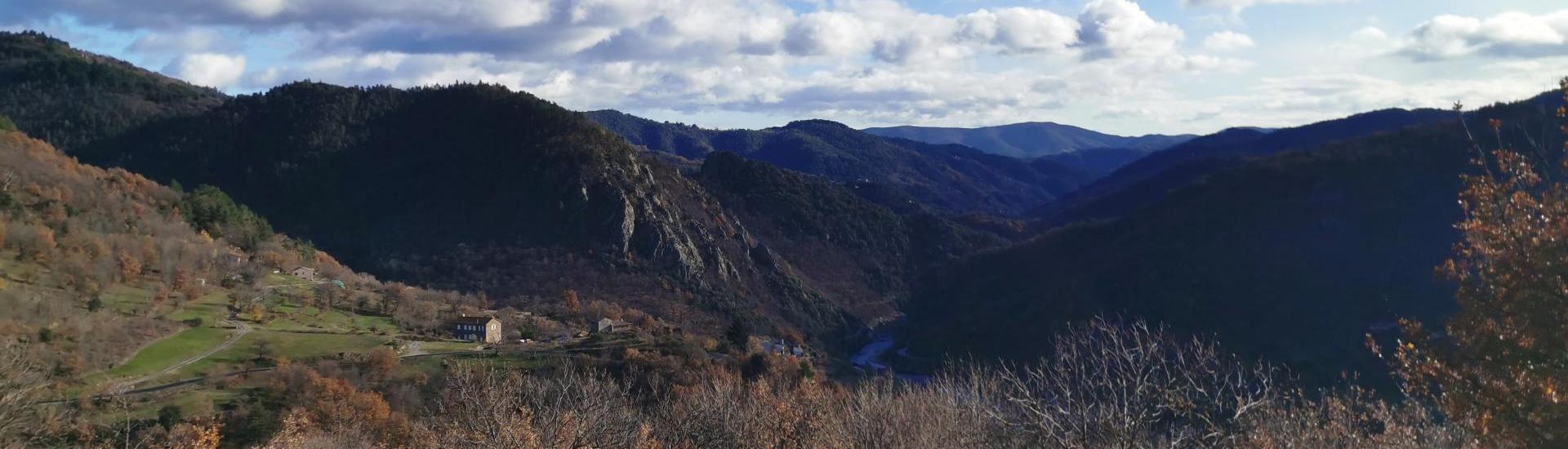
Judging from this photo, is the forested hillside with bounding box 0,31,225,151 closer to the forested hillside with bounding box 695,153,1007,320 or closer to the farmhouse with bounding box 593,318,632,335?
the forested hillside with bounding box 695,153,1007,320

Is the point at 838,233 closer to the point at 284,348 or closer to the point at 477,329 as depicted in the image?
the point at 477,329

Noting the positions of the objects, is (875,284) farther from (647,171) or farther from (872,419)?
(872,419)

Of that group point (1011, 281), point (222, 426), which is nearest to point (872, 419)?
point (222, 426)

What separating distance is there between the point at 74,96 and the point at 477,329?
287 feet

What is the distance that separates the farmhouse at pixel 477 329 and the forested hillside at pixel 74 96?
69945 millimetres

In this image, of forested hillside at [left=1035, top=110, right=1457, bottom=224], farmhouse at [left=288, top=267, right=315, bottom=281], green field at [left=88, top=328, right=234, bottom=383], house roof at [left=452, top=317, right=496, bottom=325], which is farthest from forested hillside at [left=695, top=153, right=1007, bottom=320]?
green field at [left=88, top=328, right=234, bottom=383]

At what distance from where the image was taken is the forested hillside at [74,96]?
320ft

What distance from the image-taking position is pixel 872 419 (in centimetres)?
1767

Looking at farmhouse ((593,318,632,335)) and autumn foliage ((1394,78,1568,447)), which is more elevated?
autumn foliage ((1394,78,1568,447))

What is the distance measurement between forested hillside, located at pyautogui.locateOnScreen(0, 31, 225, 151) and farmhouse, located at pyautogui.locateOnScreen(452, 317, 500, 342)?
69.9 meters

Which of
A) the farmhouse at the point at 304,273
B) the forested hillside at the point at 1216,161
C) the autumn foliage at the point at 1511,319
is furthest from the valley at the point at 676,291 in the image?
the forested hillside at the point at 1216,161

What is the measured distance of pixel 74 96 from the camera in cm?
10475

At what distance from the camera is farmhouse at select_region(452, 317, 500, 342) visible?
5425cm

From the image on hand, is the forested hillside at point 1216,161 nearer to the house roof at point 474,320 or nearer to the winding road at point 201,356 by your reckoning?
the house roof at point 474,320
